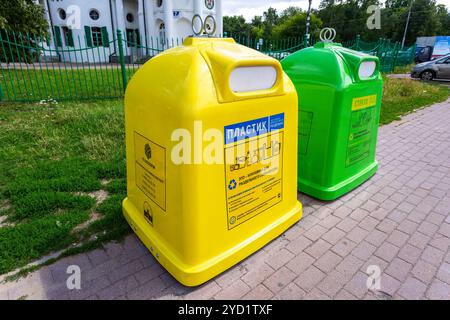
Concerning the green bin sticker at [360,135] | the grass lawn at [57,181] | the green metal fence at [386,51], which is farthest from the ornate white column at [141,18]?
the green bin sticker at [360,135]

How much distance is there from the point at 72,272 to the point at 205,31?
2.10 meters

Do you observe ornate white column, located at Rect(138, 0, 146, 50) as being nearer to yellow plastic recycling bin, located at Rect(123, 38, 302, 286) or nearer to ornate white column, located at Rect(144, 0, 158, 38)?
ornate white column, located at Rect(144, 0, 158, 38)

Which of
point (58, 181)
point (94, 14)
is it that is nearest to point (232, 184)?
point (58, 181)

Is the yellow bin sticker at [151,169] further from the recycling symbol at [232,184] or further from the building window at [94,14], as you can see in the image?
the building window at [94,14]

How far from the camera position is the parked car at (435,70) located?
14.0 metres

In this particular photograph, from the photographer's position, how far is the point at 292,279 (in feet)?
6.57

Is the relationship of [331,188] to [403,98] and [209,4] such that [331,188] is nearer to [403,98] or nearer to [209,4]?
[403,98]

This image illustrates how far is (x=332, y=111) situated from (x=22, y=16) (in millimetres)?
13568

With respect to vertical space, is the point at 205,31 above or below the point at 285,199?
above

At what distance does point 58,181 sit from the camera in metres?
3.07
